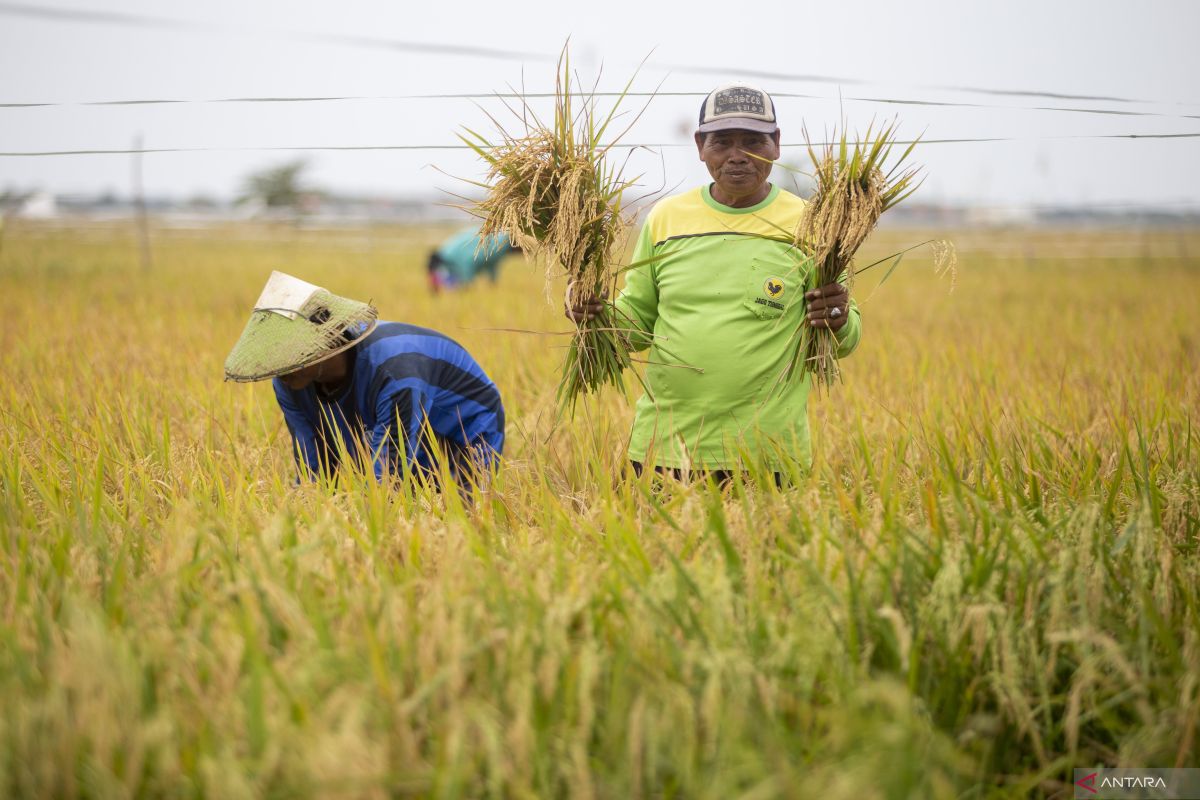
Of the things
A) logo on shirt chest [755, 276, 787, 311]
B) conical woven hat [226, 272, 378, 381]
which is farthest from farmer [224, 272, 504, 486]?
logo on shirt chest [755, 276, 787, 311]

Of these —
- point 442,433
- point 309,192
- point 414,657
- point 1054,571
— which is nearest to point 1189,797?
point 1054,571

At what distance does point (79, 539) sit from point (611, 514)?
1066 millimetres

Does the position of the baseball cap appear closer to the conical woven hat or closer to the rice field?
the rice field

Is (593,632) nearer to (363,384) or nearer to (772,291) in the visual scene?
(772,291)

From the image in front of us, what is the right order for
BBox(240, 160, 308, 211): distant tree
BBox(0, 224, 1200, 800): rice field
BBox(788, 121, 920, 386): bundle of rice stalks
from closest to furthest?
BBox(0, 224, 1200, 800): rice field
BBox(788, 121, 920, 386): bundle of rice stalks
BBox(240, 160, 308, 211): distant tree

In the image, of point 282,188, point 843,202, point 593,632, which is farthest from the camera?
point 282,188

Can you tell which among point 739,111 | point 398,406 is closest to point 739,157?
point 739,111

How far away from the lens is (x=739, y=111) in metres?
1.94

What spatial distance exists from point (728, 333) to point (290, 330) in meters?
1.07

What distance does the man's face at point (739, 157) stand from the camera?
78.3 inches

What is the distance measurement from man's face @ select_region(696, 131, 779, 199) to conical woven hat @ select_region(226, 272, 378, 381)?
3.20 ft

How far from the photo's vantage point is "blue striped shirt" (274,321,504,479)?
7.52 feet

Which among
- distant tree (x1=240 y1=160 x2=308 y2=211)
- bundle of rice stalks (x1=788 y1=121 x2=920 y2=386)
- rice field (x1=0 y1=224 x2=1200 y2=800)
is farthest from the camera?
distant tree (x1=240 y1=160 x2=308 y2=211)

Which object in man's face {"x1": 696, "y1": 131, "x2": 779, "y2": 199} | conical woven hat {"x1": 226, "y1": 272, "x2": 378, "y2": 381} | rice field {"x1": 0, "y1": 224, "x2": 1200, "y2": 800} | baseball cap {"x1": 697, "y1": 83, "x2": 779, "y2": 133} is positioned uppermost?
baseball cap {"x1": 697, "y1": 83, "x2": 779, "y2": 133}
